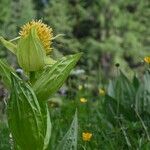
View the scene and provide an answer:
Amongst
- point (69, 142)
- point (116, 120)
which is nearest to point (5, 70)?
point (69, 142)

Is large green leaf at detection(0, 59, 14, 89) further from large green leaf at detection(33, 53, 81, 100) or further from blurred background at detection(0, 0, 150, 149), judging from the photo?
blurred background at detection(0, 0, 150, 149)

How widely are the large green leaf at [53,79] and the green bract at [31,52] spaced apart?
2.0 inches

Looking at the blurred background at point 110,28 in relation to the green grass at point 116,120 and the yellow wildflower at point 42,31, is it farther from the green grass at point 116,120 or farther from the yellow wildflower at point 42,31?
the yellow wildflower at point 42,31

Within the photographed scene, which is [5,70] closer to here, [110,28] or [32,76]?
[32,76]

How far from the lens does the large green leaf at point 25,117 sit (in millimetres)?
2035

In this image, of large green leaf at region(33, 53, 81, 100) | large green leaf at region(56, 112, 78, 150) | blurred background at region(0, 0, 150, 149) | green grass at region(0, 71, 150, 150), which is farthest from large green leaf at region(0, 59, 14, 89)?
blurred background at region(0, 0, 150, 149)

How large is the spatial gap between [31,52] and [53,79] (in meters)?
0.13

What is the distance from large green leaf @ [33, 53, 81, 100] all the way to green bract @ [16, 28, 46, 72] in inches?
2.0

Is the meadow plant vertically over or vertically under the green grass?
over

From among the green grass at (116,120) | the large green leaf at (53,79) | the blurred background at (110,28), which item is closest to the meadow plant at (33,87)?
the large green leaf at (53,79)

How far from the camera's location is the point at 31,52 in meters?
2.11

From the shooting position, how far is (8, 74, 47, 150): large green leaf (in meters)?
2.04

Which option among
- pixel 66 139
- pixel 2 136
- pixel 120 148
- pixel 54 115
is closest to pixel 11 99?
pixel 66 139

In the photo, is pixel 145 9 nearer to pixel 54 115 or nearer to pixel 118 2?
pixel 118 2
